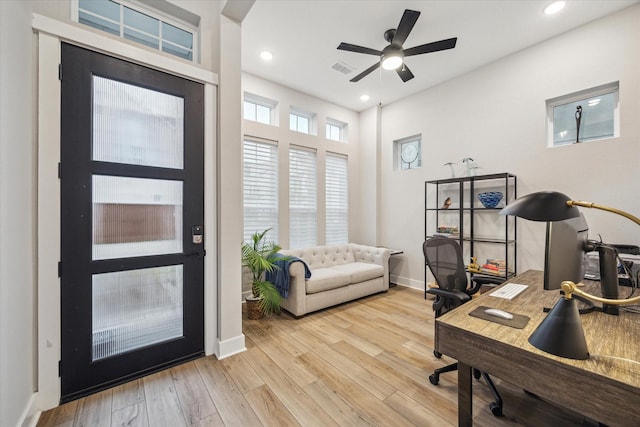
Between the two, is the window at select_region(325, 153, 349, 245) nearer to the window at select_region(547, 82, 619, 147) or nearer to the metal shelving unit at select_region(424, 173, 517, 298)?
the metal shelving unit at select_region(424, 173, 517, 298)

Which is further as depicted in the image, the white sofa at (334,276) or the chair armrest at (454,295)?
the white sofa at (334,276)

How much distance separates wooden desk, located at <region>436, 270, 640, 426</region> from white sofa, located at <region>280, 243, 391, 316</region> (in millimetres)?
2141

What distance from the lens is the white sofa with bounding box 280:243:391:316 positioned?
3.29 m

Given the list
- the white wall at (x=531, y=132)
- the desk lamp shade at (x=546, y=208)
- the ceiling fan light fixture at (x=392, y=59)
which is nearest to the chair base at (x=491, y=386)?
the desk lamp shade at (x=546, y=208)

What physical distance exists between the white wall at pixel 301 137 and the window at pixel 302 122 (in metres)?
0.12

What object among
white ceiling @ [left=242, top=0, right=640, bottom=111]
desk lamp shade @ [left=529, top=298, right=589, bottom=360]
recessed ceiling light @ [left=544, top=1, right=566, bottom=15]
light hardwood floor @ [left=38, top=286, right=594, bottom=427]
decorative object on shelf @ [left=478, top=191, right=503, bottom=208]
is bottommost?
light hardwood floor @ [left=38, top=286, right=594, bottom=427]

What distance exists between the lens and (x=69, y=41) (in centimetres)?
182

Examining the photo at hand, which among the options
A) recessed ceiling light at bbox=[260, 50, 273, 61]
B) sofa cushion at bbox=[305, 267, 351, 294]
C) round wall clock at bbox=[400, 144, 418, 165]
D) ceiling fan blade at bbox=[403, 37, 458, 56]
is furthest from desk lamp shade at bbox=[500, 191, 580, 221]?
round wall clock at bbox=[400, 144, 418, 165]

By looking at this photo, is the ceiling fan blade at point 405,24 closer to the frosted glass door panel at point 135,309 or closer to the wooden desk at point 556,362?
the wooden desk at point 556,362

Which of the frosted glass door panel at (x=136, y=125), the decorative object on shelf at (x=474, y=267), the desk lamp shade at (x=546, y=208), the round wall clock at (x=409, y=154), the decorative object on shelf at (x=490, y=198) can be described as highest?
the round wall clock at (x=409, y=154)

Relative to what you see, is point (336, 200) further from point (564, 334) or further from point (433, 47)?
point (564, 334)

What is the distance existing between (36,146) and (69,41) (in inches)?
31.2

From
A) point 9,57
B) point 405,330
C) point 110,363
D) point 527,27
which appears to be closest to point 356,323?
point 405,330

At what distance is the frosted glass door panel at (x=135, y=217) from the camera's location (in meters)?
1.96
